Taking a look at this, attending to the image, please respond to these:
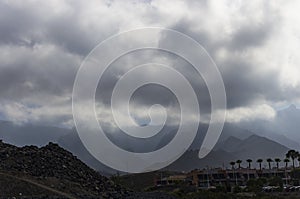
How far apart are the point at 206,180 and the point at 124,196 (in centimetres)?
7230

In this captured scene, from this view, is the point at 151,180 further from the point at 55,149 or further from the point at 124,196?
the point at 124,196

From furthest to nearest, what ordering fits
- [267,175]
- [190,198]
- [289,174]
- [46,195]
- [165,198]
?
[267,175], [289,174], [190,198], [165,198], [46,195]

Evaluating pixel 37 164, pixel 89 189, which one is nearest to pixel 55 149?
pixel 37 164

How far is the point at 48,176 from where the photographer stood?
49656 mm

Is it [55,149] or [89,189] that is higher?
[55,149]

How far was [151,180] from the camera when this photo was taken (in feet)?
Result: 450

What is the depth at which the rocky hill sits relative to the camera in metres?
43.4

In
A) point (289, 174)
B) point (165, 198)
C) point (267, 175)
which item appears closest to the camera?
point (165, 198)

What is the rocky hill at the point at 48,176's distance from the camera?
1710 inches

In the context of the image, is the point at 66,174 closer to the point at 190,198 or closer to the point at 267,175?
the point at 190,198

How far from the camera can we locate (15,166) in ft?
167

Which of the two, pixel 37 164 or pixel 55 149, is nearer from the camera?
pixel 37 164

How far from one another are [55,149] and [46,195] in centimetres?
2048

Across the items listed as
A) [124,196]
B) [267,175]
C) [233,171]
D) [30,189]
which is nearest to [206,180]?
[233,171]
